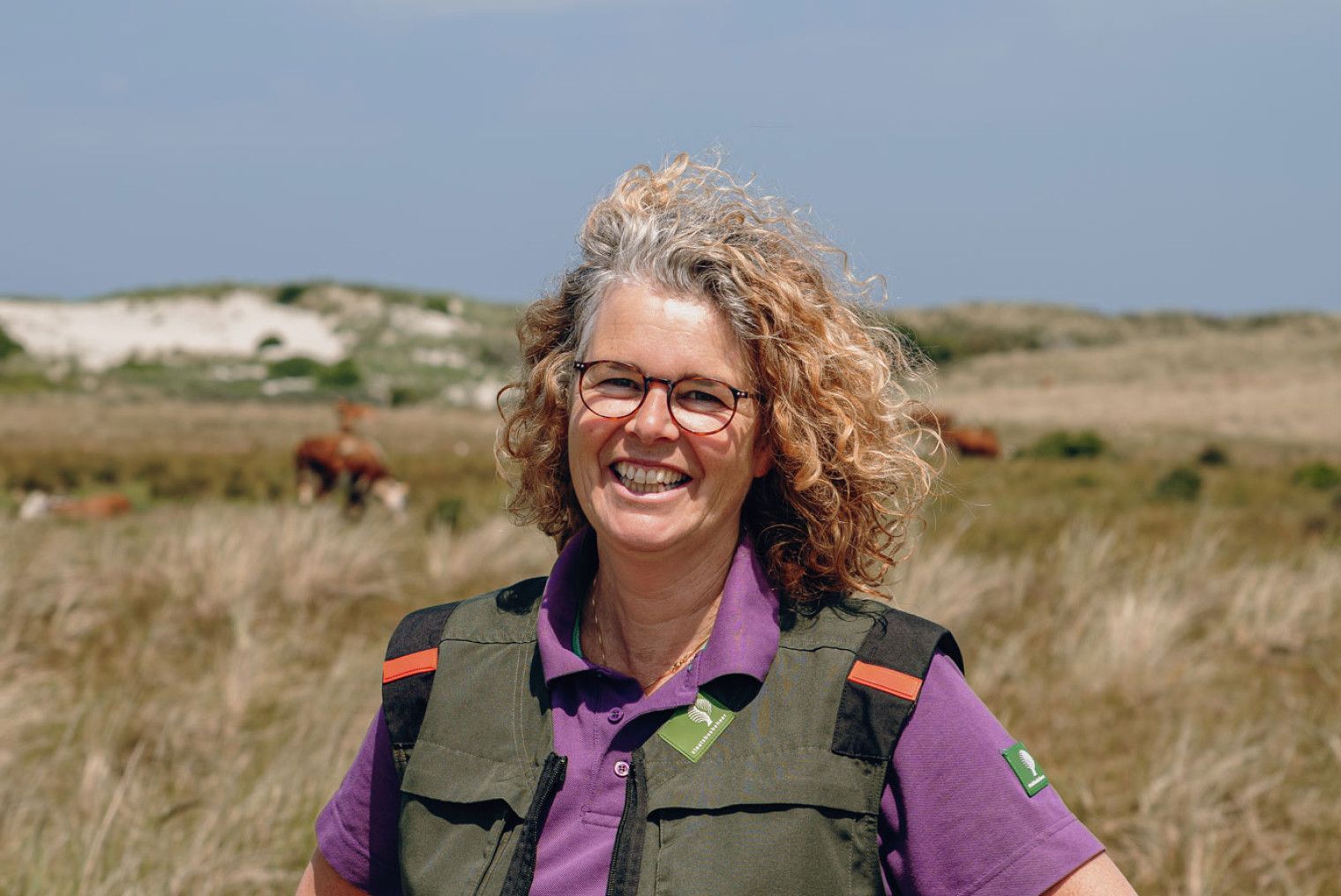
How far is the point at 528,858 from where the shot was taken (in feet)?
6.71

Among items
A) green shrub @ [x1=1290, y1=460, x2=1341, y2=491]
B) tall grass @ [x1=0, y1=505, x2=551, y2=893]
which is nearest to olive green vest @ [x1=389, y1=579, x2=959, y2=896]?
tall grass @ [x1=0, y1=505, x2=551, y2=893]

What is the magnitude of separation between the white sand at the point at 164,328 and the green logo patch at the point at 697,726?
2660 inches

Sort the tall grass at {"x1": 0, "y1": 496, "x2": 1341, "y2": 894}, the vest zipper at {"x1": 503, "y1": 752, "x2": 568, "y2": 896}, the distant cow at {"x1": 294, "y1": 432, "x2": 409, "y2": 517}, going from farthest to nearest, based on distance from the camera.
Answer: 1. the distant cow at {"x1": 294, "y1": 432, "x2": 409, "y2": 517}
2. the tall grass at {"x1": 0, "y1": 496, "x2": 1341, "y2": 894}
3. the vest zipper at {"x1": 503, "y1": 752, "x2": 568, "y2": 896}

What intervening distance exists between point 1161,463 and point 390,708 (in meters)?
23.9

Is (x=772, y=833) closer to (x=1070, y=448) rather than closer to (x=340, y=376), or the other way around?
(x=1070, y=448)

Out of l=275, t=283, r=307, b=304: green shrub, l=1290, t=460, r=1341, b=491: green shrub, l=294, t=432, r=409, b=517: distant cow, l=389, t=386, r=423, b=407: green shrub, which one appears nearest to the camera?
l=294, t=432, r=409, b=517: distant cow

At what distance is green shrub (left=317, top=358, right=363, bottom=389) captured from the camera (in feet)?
184

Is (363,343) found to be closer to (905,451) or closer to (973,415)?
(973,415)

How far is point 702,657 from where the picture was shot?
2.14 m

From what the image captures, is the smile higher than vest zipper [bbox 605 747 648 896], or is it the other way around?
the smile

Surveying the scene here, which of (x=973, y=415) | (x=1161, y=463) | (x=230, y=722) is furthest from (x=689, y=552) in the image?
(x=973, y=415)

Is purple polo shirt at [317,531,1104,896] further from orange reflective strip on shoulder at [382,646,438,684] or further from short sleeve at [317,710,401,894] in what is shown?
orange reflective strip on shoulder at [382,646,438,684]

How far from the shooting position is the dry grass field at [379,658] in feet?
14.9

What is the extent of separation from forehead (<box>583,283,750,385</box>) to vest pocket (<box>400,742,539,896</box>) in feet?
2.22
